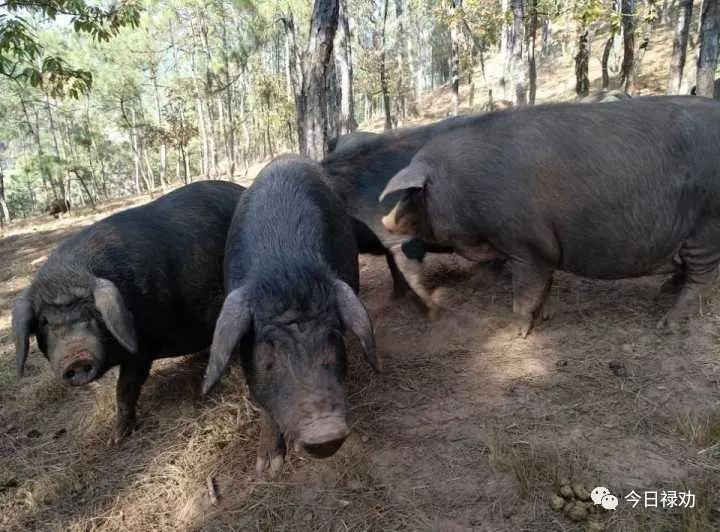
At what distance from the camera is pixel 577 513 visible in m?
2.55

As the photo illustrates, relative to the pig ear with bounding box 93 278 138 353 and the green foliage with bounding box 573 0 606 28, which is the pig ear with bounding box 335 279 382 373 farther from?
the green foliage with bounding box 573 0 606 28

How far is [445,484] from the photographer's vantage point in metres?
2.94

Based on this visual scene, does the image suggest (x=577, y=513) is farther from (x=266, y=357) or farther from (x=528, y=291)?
(x=528, y=291)

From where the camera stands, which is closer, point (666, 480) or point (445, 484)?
point (666, 480)

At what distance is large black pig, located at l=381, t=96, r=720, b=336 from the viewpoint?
13.0 ft

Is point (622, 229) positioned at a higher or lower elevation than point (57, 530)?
higher

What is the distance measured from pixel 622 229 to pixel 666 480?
200 centimetres

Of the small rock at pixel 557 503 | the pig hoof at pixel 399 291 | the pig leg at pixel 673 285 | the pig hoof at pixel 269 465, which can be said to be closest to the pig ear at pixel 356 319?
the pig hoof at pixel 269 465

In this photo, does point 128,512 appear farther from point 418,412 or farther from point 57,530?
point 418,412

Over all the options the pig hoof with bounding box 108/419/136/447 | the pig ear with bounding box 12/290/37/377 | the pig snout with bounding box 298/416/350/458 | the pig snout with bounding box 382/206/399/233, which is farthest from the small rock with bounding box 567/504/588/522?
the pig ear with bounding box 12/290/37/377

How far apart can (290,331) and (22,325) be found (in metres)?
2.16

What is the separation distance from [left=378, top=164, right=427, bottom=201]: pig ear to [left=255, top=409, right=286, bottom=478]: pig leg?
2.04 meters

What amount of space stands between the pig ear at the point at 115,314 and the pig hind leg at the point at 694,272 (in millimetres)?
4140

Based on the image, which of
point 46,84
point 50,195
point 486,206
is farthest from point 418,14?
point 486,206
